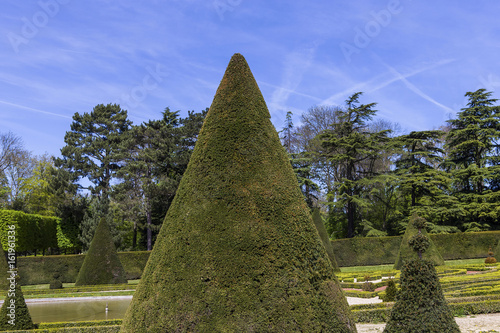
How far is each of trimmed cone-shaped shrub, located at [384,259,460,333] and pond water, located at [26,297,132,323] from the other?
914cm

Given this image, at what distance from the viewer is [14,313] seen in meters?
9.88

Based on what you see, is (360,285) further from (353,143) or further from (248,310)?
(353,143)

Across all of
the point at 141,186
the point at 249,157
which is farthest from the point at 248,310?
the point at 141,186

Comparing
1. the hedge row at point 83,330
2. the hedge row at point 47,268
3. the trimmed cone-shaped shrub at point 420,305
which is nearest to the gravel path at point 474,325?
the trimmed cone-shaped shrub at point 420,305

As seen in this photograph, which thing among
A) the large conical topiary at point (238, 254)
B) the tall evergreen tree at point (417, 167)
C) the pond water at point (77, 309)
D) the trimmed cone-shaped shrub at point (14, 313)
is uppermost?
the tall evergreen tree at point (417, 167)

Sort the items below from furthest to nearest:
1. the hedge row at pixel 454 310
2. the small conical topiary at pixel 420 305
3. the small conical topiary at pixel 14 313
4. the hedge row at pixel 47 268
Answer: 1. the hedge row at pixel 47 268
2. the hedge row at pixel 454 310
3. the small conical topiary at pixel 14 313
4. the small conical topiary at pixel 420 305

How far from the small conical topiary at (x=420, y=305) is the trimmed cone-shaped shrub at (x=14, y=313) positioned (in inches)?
335

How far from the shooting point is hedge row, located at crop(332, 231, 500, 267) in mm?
28766

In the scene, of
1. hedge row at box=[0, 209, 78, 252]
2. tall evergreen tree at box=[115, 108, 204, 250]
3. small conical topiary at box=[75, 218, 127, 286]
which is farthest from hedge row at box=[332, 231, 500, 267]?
hedge row at box=[0, 209, 78, 252]

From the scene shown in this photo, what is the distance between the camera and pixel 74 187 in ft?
127

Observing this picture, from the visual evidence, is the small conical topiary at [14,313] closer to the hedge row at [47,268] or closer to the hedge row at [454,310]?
the hedge row at [454,310]

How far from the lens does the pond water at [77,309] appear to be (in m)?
13.0

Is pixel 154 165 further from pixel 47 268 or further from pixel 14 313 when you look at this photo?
pixel 14 313

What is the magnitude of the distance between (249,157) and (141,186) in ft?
116
